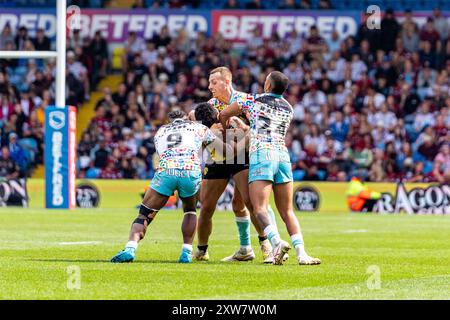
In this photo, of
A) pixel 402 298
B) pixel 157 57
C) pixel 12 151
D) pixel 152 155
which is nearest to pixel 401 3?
pixel 157 57

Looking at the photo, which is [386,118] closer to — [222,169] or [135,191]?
[135,191]

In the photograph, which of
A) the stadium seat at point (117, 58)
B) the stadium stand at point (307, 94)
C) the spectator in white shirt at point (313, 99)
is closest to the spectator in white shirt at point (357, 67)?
the stadium stand at point (307, 94)

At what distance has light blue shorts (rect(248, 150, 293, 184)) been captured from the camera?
45.0 ft

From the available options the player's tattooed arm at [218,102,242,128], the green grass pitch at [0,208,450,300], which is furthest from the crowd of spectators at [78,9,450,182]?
the player's tattooed arm at [218,102,242,128]

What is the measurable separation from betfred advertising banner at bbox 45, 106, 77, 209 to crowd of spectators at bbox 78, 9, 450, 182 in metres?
5.81

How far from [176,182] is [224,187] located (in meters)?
0.86

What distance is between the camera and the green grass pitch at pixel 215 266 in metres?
10.9

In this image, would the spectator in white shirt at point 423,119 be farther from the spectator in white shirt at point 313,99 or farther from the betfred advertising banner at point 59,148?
the betfred advertising banner at point 59,148

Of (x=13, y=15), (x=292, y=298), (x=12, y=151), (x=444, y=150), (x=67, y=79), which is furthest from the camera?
(x=13, y=15)

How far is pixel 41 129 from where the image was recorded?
34125mm

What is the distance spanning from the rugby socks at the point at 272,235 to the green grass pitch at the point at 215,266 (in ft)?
0.98

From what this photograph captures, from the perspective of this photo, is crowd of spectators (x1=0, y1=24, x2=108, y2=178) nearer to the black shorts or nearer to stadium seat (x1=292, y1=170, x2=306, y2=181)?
stadium seat (x1=292, y1=170, x2=306, y2=181)
